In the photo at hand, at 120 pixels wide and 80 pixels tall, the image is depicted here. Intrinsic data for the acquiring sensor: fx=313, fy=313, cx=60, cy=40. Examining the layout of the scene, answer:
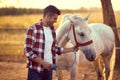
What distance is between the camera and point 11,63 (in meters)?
8.38

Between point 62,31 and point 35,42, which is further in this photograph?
point 62,31

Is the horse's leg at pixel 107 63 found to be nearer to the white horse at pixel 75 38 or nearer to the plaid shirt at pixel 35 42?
the white horse at pixel 75 38

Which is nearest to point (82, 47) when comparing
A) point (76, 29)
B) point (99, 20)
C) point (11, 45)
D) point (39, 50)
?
point (76, 29)

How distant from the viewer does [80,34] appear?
3662 mm

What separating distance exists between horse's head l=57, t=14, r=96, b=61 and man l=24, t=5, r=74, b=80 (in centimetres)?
71

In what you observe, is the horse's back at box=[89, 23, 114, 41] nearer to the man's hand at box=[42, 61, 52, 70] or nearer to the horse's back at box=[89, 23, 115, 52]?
the horse's back at box=[89, 23, 115, 52]

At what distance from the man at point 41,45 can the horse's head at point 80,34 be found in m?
0.71

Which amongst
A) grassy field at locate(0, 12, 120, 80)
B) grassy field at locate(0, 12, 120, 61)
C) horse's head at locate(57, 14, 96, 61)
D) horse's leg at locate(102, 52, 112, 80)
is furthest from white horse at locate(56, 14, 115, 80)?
grassy field at locate(0, 12, 120, 61)

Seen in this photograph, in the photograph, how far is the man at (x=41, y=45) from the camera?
285 centimetres

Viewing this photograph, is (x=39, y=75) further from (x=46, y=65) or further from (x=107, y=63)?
(x=107, y=63)

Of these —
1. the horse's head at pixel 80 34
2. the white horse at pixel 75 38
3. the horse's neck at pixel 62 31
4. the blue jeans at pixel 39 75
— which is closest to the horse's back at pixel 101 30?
the white horse at pixel 75 38

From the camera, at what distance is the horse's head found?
11.9 feet

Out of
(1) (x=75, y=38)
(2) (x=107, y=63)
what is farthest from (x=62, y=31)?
(2) (x=107, y=63)

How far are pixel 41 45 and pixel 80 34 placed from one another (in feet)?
2.87
